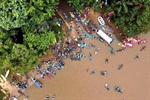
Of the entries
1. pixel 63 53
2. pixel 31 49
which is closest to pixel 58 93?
pixel 63 53

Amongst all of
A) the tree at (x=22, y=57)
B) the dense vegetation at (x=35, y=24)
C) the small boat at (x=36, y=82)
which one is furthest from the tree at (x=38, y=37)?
the small boat at (x=36, y=82)

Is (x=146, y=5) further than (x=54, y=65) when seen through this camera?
No

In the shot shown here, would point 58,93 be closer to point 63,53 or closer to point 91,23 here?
point 63,53

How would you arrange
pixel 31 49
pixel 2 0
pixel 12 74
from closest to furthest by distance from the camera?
pixel 2 0
pixel 31 49
pixel 12 74

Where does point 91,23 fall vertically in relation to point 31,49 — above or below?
above

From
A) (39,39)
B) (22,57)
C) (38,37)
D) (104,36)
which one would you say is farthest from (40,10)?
(104,36)

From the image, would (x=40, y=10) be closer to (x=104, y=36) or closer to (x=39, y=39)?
(x=39, y=39)

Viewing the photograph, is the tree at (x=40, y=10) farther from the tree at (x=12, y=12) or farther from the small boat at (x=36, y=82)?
the small boat at (x=36, y=82)

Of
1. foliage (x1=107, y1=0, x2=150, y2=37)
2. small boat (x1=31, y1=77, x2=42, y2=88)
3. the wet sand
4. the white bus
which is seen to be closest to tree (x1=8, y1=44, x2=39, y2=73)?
small boat (x1=31, y1=77, x2=42, y2=88)
